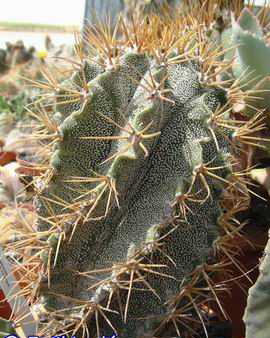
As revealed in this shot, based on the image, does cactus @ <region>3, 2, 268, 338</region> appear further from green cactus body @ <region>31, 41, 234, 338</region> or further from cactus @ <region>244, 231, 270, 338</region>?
cactus @ <region>244, 231, 270, 338</region>

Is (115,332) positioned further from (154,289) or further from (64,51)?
(64,51)

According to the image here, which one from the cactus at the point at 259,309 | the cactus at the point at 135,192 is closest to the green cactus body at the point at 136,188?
the cactus at the point at 135,192

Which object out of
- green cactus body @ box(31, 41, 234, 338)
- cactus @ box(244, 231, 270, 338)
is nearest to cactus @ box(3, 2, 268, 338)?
green cactus body @ box(31, 41, 234, 338)

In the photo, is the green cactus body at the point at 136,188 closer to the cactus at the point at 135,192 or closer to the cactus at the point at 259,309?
the cactus at the point at 135,192

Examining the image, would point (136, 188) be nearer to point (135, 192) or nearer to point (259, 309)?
point (135, 192)

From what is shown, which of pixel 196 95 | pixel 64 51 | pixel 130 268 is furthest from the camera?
pixel 64 51

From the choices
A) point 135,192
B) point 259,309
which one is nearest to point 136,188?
point 135,192

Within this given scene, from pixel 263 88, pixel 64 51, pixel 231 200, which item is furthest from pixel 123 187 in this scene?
pixel 64 51

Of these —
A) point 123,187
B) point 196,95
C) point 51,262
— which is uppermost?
point 196,95
